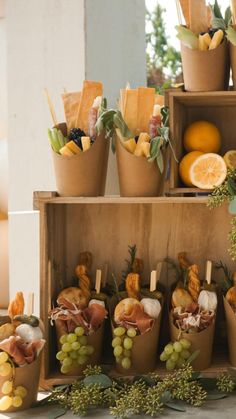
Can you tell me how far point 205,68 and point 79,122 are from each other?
42cm

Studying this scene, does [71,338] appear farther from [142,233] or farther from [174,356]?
[142,233]

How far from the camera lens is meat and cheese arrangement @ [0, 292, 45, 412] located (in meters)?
1.94

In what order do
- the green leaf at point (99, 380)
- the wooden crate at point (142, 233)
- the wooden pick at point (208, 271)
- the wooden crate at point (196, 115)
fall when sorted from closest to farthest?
the green leaf at point (99, 380), the wooden crate at point (196, 115), the wooden pick at point (208, 271), the wooden crate at point (142, 233)

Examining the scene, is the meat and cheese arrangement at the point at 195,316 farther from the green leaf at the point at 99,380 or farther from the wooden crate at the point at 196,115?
the wooden crate at the point at 196,115

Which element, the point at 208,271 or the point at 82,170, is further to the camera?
the point at 208,271

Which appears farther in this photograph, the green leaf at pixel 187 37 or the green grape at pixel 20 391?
the green leaf at pixel 187 37

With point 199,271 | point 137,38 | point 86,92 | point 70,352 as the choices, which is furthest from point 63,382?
point 137,38

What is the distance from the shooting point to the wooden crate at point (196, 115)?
214 centimetres

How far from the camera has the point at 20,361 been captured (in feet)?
6.43

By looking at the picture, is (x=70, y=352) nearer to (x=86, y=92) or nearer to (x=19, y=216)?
(x=19, y=216)

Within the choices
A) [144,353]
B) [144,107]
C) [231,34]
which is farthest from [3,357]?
[231,34]

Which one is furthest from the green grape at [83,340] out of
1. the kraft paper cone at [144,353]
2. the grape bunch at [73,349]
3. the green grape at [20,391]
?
the green grape at [20,391]

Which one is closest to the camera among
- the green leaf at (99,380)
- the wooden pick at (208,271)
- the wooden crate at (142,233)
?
the green leaf at (99,380)

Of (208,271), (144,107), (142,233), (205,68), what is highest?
(205,68)
